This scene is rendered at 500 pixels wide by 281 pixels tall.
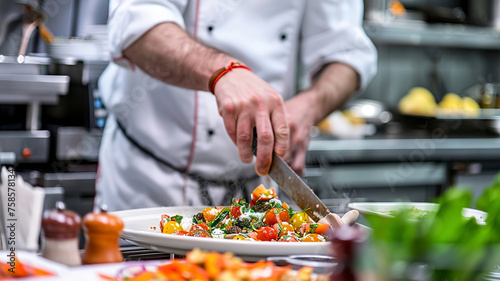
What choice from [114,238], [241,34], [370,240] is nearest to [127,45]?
[241,34]

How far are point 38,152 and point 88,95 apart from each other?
0.34 meters

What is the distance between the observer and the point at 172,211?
1171 mm

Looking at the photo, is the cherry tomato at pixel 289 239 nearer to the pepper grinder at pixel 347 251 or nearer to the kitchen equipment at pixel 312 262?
the kitchen equipment at pixel 312 262

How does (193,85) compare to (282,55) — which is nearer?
(193,85)

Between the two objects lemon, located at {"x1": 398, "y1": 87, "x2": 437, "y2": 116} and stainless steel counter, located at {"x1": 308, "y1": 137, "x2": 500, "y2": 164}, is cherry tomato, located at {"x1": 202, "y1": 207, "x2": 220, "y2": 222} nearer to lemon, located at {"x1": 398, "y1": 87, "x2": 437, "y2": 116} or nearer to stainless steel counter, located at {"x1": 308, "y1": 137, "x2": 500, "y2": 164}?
stainless steel counter, located at {"x1": 308, "y1": 137, "x2": 500, "y2": 164}

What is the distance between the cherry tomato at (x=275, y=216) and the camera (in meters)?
1.03

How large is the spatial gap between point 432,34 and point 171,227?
3.13 metres

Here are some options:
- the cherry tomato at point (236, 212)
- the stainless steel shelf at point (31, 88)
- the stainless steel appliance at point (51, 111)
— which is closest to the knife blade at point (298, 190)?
the cherry tomato at point (236, 212)

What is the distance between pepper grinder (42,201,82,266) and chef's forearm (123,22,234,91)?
27.0 inches

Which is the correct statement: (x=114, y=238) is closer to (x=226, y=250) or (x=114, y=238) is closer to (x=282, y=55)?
→ (x=226, y=250)

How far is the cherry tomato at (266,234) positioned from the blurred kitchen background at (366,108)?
26 centimetres

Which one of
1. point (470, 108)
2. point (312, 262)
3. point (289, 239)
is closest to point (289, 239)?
point (289, 239)

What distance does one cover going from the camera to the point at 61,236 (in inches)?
25.5

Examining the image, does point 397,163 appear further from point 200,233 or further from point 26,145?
point 200,233
